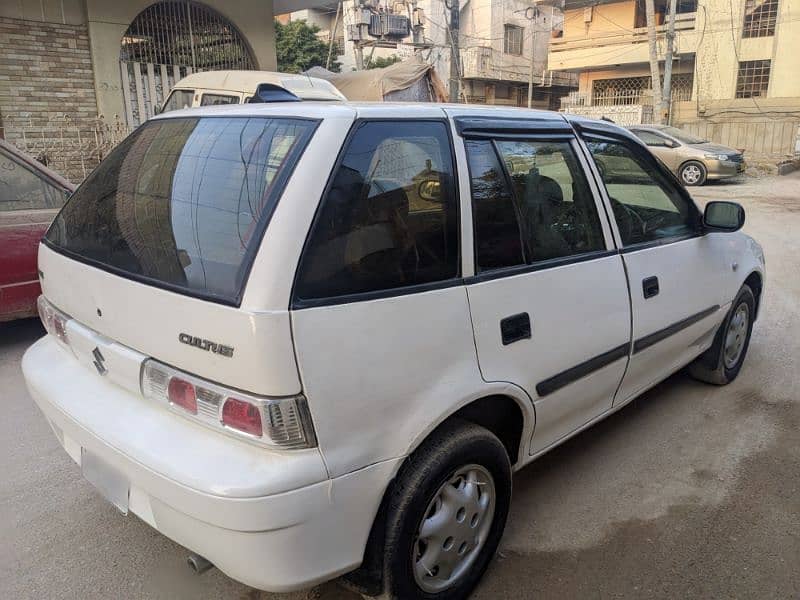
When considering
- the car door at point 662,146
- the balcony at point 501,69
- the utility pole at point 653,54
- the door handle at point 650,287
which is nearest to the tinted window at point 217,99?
the door handle at point 650,287

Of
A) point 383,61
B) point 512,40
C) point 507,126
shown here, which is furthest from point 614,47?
point 507,126

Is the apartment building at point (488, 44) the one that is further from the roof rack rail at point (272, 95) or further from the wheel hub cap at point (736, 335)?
the roof rack rail at point (272, 95)

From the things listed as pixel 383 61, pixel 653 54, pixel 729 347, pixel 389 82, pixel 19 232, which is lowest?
pixel 729 347

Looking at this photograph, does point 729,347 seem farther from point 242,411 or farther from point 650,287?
point 242,411

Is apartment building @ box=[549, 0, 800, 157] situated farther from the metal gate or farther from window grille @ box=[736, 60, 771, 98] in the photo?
the metal gate

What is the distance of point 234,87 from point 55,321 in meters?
7.58

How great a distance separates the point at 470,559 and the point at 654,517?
1.05 metres

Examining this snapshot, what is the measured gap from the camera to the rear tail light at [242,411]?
5.97 ft

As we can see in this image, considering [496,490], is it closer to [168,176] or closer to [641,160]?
[168,176]

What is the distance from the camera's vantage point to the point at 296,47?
98.0ft

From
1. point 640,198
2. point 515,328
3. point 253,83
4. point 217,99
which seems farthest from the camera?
point 217,99

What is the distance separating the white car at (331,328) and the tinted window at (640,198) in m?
0.18

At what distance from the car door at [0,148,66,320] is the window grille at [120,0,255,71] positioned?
Result: 7655 mm

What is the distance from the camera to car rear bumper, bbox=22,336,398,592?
1.80 m
